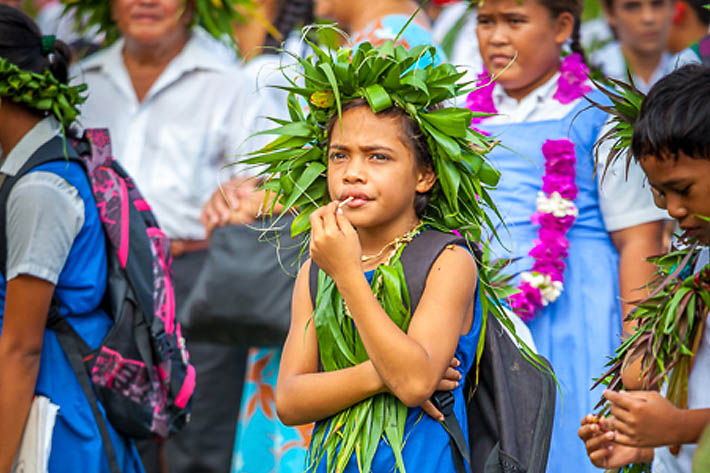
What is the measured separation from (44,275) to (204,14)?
128 inches

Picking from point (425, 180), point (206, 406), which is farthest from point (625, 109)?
point (206, 406)

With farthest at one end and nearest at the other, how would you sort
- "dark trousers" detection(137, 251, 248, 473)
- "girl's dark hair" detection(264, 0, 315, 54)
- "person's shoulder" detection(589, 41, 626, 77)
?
1. "person's shoulder" detection(589, 41, 626, 77)
2. "girl's dark hair" detection(264, 0, 315, 54)
3. "dark trousers" detection(137, 251, 248, 473)

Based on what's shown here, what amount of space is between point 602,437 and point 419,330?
24.5 inches

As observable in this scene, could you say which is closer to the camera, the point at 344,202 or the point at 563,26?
the point at 344,202

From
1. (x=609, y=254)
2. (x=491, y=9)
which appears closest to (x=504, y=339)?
(x=609, y=254)

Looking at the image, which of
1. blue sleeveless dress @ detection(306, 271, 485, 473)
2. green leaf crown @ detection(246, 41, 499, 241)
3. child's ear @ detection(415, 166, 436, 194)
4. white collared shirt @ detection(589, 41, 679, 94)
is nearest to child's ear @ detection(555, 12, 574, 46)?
green leaf crown @ detection(246, 41, 499, 241)

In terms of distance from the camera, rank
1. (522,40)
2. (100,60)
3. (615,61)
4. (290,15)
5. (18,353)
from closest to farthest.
Answer: (18,353)
(522,40)
(100,60)
(290,15)
(615,61)

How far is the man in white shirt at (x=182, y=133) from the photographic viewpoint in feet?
20.0

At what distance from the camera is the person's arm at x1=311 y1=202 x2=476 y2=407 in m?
2.84

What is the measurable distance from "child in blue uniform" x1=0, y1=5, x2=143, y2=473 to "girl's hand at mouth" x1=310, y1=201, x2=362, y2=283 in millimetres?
1223

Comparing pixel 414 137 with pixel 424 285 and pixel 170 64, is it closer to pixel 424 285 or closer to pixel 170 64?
pixel 424 285

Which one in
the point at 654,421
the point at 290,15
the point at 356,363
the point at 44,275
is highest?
the point at 290,15

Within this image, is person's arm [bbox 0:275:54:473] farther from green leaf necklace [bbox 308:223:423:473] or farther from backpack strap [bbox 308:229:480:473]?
backpack strap [bbox 308:229:480:473]

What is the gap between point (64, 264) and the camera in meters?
3.79
